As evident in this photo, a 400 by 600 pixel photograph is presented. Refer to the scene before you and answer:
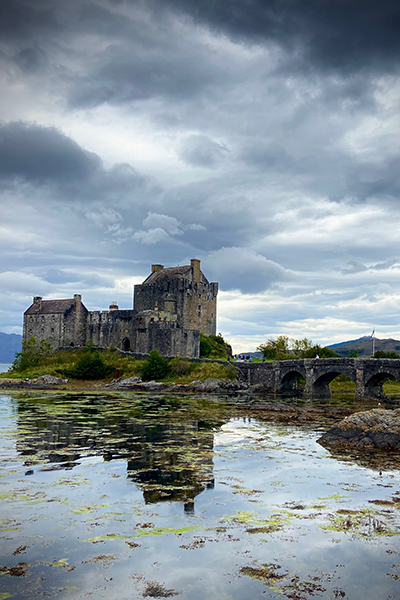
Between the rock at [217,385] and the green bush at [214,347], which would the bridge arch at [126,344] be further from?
the rock at [217,385]

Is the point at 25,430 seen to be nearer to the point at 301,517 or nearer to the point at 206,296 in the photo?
the point at 301,517

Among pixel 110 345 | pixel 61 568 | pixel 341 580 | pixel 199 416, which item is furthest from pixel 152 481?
pixel 110 345

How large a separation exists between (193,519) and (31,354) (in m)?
55.3

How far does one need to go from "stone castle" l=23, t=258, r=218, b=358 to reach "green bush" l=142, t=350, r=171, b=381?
4288 millimetres

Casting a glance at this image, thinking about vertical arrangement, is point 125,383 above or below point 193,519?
above

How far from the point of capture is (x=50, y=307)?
2638 inches

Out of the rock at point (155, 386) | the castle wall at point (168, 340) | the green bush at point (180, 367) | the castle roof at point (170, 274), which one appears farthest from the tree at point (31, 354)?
the green bush at point (180, 367)

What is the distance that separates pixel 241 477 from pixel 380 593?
648 cm

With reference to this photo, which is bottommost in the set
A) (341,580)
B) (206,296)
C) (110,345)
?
(341,580)

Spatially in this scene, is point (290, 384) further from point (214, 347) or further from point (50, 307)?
point (50, 307)

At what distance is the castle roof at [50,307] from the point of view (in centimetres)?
6577

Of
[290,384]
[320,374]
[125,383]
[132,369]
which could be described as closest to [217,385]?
[125,383]

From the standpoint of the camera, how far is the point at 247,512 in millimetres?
10164

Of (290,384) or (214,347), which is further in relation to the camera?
(214,347)
